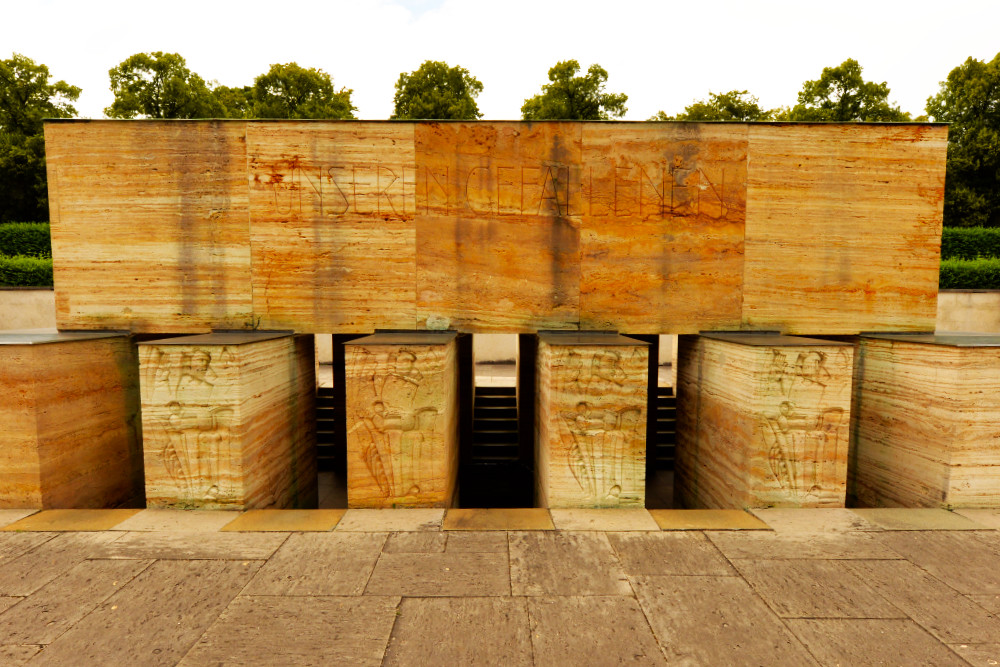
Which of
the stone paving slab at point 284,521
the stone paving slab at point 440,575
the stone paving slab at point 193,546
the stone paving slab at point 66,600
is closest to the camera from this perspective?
the stone paving slab at point 66,600

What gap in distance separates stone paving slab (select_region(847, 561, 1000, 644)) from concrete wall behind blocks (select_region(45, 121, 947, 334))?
2844 mm

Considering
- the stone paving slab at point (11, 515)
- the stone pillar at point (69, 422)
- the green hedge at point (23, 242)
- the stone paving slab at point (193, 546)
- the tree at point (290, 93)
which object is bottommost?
the stone paving slab at point (11, 515)

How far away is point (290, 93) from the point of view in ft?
108

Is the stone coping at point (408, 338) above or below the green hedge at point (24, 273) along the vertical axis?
below

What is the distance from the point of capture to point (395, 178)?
5.58 m

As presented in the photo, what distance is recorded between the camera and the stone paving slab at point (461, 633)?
267 centimetres

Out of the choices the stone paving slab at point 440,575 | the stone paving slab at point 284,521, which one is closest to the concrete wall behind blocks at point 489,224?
the stone paving slab at point 284,521

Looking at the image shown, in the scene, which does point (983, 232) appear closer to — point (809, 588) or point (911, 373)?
point (911, 373)

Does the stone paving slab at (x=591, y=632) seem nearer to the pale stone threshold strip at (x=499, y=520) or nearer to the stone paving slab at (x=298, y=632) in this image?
the stone paving slab at (x=298, y=632)

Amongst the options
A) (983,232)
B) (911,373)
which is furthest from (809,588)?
(983,232)

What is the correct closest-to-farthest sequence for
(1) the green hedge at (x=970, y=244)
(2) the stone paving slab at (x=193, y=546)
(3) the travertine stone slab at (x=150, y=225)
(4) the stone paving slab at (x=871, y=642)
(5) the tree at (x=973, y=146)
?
(4) the stone paving slab at (x=871, y=642) < (2) the stone paving slab at (x=193, y=546) < (3) the travertine stone slab at (x=150, y=225) < (1) the green hedge at (x=970, y=244) < (5) the tree at (x=973, y=146)

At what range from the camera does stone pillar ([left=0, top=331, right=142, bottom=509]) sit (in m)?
4.50

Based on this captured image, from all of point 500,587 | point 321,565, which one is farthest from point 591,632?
point 321,565

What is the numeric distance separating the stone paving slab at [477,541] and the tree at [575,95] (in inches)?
1279
